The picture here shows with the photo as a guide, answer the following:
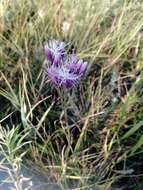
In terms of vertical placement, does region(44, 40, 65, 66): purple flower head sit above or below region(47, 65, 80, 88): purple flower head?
above

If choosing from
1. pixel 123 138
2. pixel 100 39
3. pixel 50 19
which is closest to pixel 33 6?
pixel 50 19

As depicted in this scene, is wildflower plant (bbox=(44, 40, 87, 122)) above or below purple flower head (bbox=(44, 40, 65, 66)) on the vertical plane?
below

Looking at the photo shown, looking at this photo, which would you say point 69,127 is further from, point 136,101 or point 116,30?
point 116,30

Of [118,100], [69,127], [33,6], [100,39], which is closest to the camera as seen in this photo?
[69,127]

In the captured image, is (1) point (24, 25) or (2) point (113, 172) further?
(1) point (24, 25)

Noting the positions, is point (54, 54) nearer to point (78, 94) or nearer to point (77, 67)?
point (77, 67)
